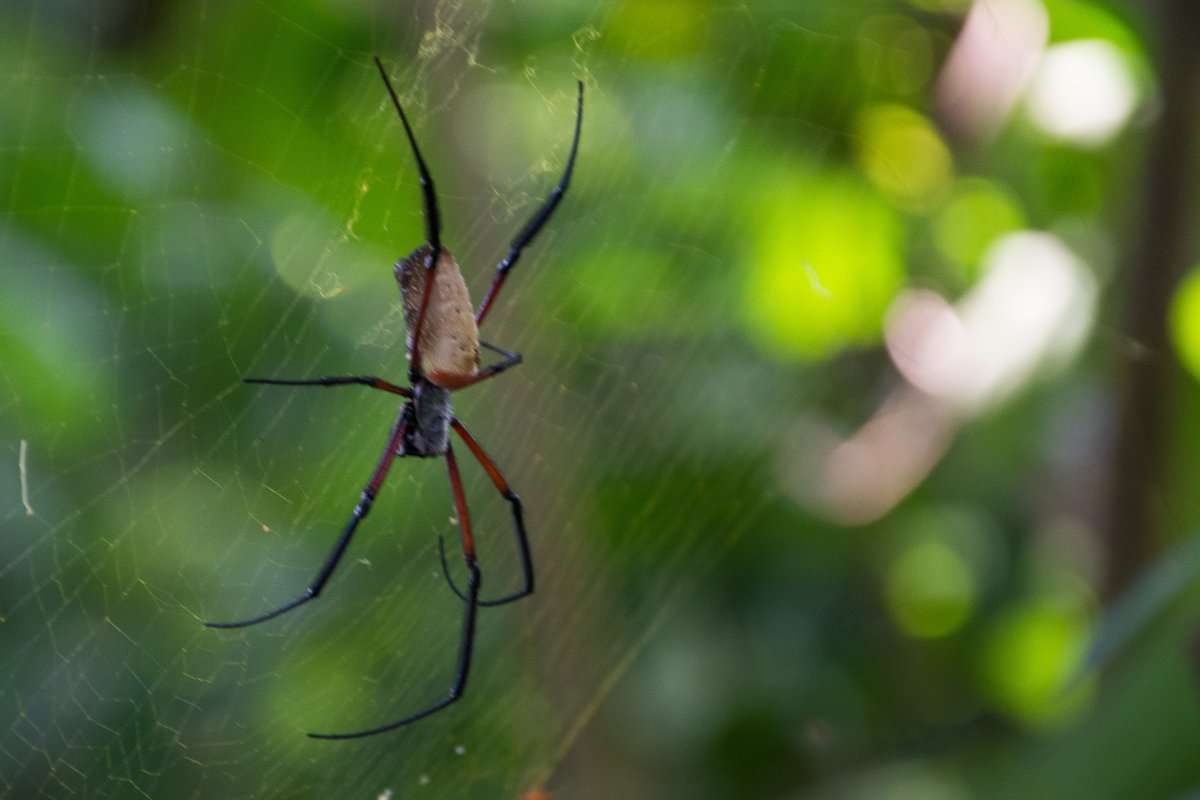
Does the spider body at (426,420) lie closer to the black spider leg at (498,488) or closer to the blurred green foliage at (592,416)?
the black spider leg at (498,488)

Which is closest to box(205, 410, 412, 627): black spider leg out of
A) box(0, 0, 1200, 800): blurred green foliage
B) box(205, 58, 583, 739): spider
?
box(205, 58, 583, 739): spider

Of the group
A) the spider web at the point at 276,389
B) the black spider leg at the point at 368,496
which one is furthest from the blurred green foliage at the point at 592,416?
the black spider leg at the point at 368,496

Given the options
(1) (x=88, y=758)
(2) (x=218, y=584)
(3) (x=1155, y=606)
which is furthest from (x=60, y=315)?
(3) (x=1155, y=606)

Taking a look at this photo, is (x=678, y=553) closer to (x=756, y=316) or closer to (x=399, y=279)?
(x=756, y=316)

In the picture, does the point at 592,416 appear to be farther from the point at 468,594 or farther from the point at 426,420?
the point at 426,420

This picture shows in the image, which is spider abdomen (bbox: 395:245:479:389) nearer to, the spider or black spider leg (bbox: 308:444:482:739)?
the spider

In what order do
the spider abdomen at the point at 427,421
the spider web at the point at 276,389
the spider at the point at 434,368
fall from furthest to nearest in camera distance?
the spider web at the point at 276,389 → the spider abdomen at the point at 427,421 → the spider at the point at 434,368

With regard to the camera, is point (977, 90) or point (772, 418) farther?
point (772, 418)
